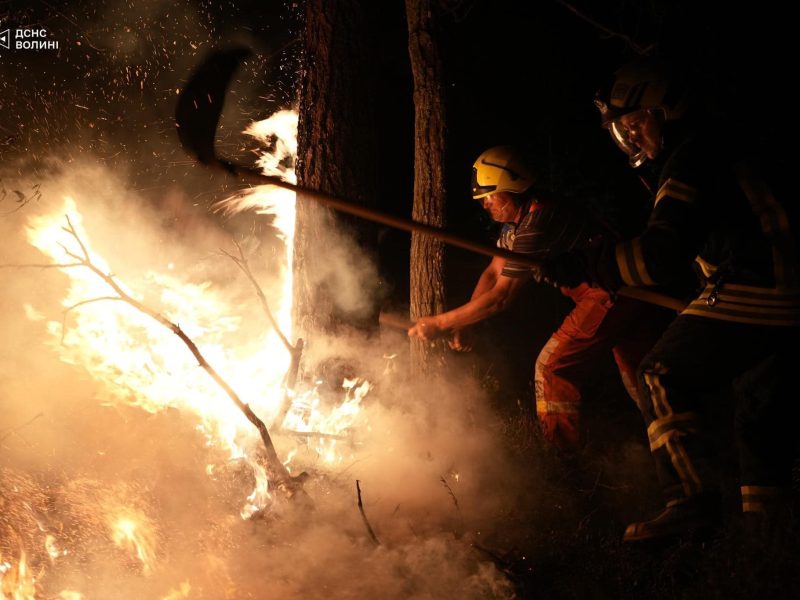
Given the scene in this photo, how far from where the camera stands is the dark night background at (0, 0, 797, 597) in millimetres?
7035

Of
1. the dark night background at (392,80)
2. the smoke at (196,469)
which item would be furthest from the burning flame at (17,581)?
the dark night background at (392,80)

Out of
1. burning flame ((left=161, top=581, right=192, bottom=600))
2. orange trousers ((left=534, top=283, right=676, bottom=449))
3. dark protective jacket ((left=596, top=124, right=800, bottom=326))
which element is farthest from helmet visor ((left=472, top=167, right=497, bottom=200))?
burning flame ((left=161, top=581, right=192, bottom=600))

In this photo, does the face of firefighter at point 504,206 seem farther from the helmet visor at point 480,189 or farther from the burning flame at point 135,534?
the burning flame at point 135,534

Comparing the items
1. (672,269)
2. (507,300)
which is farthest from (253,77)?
(672,269)

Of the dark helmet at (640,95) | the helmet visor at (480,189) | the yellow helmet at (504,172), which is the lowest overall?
the helmet visor at (480,189)

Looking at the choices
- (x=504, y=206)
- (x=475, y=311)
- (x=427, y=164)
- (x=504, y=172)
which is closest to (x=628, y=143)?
(x=504, y=172)

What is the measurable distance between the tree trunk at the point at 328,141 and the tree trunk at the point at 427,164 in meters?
0.54

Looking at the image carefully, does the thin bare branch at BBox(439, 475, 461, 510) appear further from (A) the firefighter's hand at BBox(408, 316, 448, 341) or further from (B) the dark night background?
(B) the dark night background

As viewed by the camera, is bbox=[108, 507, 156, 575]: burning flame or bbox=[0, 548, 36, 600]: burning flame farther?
bbox=[108, 507, 156, 575]: burning flame

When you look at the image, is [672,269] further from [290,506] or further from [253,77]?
[253,77]

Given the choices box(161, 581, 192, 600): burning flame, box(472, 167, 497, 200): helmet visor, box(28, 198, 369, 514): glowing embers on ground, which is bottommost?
box(161, 581, 192, 600): burning flame

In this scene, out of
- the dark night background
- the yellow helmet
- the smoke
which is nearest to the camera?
the smoke

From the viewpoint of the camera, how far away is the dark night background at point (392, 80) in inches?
277

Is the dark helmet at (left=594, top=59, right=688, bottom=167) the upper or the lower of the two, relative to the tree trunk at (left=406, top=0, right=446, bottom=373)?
upper
